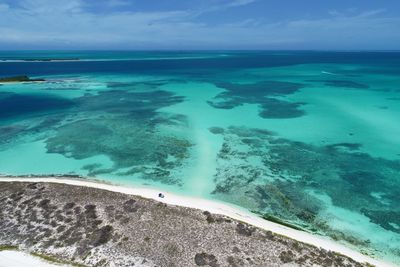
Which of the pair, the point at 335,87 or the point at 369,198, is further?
the point at 335,87

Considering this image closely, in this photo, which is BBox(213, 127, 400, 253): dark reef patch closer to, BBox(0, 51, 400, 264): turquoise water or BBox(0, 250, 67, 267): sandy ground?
BBox(0, 51, 400, 264): turquoise water

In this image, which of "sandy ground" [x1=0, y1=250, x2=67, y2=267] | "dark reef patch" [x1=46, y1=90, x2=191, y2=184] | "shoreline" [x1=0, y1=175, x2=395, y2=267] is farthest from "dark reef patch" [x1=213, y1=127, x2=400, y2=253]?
"sandy ground" [x1=0, y1=250, x2=67, y2=267]

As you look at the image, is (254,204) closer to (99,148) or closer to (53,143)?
(99,148)

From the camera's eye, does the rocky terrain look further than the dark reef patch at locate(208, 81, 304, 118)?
No

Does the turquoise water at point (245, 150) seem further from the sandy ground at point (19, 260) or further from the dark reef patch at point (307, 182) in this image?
the sandy ground at point (19, 260)

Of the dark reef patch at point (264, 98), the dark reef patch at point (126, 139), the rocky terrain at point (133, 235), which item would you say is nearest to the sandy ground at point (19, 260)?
the rocky terrain at point (133, 235)

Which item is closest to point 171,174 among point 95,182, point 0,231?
point 95,182
